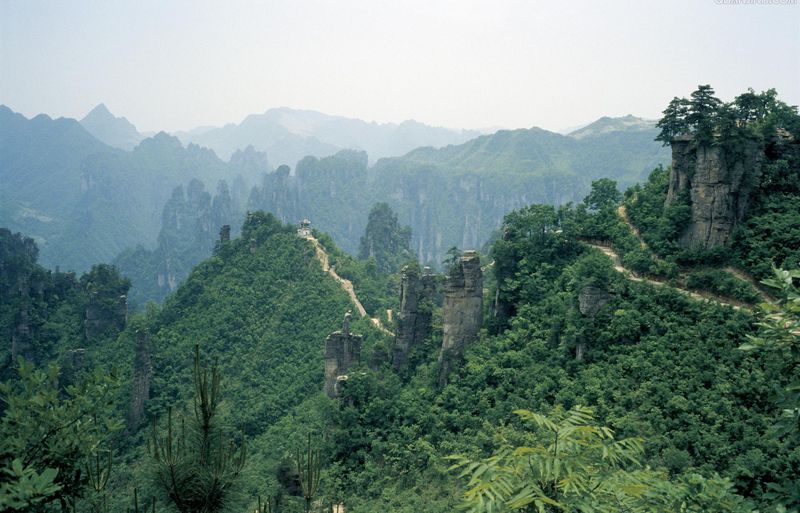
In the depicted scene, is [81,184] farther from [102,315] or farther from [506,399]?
[506,399]

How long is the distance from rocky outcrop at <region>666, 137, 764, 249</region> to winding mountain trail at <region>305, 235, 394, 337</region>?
21.0 meters

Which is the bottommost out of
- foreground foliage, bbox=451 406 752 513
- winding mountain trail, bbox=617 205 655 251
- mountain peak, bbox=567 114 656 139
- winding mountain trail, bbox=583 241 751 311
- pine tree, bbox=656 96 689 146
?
winding mountain trail, bbox=583 241 751 311

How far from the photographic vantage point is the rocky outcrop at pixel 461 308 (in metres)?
Answer: 23.9

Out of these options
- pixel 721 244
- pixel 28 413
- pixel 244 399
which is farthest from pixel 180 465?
pixel 244 399

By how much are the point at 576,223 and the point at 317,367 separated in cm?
1791

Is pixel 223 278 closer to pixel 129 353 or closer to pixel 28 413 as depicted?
pixel 129 353

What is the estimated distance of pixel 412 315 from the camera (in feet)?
88.7

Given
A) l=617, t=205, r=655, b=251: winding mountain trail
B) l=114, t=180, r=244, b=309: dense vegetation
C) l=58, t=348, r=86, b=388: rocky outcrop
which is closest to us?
l=617, t=205, r=655, b=251: winding mountain trail

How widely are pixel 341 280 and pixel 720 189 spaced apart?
2872 centimetres

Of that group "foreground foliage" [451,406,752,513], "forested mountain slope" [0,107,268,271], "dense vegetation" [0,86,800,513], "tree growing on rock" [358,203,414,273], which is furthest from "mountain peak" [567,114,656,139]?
"foreground foliage" [451,406,752,513]

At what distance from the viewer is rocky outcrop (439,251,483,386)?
78.5ft

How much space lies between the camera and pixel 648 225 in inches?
914

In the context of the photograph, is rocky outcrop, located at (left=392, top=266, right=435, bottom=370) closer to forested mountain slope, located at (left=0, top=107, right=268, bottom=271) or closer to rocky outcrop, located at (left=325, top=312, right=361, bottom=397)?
rocky outcrop, located at (left=325, top=312, right=361, bottom=397)

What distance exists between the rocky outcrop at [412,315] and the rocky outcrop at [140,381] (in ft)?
53.7
